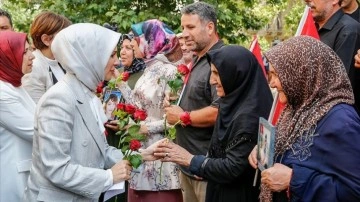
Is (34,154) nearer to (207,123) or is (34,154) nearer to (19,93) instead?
(19,93)

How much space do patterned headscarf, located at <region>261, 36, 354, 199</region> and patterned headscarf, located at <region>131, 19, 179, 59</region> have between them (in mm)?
2440

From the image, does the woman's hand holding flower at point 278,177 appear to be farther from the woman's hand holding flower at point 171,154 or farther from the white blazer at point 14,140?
the white blazer at point 14,140

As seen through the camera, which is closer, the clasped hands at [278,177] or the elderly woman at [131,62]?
the clasped hands at [278,177]

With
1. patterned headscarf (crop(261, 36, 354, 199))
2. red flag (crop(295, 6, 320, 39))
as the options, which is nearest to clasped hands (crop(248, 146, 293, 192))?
patterned headscarf (crop(261, 36, 354, 199))

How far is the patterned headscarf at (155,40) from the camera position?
18.2 feet

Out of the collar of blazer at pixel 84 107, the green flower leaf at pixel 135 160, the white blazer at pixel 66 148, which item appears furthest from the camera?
the green flower leaf at pixel 135 160

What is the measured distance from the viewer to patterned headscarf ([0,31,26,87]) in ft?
13.7

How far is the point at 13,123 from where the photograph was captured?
397 cm

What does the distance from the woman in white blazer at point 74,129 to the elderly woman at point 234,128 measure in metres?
0.56

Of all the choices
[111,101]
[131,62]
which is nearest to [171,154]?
[111,101]

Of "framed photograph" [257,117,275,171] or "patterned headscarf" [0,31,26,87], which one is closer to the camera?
"framed photograph" [257,117,275,171]

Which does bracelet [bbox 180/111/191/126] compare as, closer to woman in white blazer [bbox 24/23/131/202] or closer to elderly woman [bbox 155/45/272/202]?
elderly woman [bbox 155/45/272/202]

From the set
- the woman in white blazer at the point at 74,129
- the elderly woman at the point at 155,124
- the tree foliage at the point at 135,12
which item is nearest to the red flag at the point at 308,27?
the elderly woman at the point at 155,124

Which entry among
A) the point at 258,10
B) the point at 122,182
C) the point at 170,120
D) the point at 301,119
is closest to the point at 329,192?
the point at 301,119
